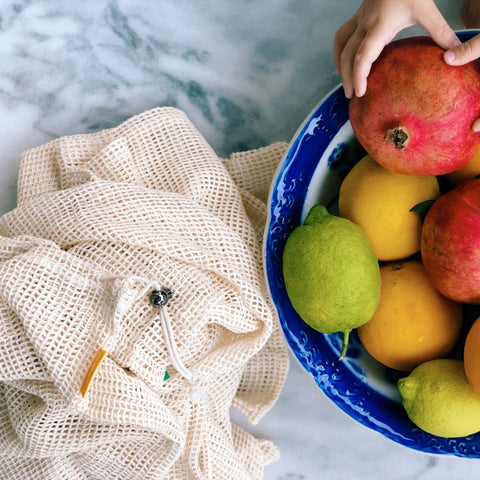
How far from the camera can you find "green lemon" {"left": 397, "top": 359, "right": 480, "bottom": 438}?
525mm

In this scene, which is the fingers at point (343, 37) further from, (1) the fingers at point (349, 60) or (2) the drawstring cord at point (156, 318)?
(2) the drawstring cord at point (156, 318)

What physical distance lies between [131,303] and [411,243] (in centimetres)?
29

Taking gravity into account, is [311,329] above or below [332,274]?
below

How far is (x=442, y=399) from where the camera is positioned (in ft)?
1.72

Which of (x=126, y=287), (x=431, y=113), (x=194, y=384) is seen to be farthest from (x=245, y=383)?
(x=431, y=113)

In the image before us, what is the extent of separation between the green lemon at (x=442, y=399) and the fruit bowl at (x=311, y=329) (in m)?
0.05

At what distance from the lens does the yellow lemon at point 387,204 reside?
0.54 meters

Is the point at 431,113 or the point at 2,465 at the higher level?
the point at 431,113

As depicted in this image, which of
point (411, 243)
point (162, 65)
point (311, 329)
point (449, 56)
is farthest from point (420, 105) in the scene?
point (162, 65)

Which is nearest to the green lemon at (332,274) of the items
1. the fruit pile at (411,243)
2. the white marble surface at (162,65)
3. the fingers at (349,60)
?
the fruit pile at (411,243)

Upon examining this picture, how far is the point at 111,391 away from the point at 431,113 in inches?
15.5

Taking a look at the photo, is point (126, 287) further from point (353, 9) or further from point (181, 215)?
point (353, 9)

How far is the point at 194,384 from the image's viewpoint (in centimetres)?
59

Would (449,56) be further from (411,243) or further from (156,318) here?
(156,318)
